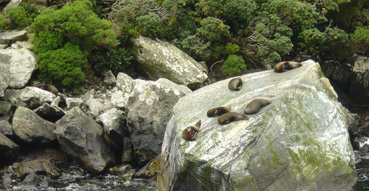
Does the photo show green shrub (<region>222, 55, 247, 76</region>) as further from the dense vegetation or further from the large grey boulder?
the large grey boulder

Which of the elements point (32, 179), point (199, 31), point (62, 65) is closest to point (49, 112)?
point (32, 179)

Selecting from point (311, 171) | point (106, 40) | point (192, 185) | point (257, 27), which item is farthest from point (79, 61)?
point (311, 171)

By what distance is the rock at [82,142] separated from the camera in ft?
46.6

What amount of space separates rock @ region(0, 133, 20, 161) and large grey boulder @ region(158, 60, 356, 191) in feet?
15.6

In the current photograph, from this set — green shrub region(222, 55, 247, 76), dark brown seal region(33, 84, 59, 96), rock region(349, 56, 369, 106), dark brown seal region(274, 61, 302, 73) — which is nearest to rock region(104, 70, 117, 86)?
dark brown seal region(33, 84, 59, 96)

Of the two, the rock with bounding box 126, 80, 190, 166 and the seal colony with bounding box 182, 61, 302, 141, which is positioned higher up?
the seal colony with bounding box 182, 61, 302, 141

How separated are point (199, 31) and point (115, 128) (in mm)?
6762

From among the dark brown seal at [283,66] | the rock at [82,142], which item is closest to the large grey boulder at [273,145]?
the dark brown seal at [283,66]

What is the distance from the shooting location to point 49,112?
1552cm

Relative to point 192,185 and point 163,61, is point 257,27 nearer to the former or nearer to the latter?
point 163,61

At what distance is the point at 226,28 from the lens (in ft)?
65.9

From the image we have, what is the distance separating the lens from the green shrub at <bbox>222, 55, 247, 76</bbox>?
64.3 feet

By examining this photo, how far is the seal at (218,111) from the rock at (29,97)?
6.75m

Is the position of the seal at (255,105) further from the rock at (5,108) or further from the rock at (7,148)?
the rock at (5,108)
